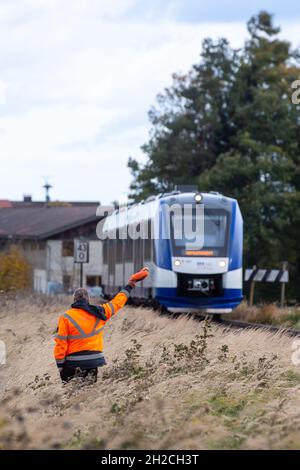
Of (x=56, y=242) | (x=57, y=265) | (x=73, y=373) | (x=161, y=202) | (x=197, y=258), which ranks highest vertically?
(x=161, y=202)

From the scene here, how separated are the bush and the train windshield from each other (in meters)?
28.6

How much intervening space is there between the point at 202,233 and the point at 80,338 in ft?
40.5

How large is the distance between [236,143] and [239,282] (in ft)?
82.0

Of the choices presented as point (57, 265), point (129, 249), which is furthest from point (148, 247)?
point (57, 265)

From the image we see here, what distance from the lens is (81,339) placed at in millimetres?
11812

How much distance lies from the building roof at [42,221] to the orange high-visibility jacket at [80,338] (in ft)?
157

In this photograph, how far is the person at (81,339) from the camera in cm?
1177

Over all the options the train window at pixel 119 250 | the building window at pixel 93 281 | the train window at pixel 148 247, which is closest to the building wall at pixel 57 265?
the building window at pixel 93 281

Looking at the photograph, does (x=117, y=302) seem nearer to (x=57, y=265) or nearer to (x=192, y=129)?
(x=192, y=129)

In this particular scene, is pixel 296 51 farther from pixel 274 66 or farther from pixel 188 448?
pixel 188 448

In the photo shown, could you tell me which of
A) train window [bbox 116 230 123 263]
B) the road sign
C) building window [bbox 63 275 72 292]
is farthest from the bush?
the road sign

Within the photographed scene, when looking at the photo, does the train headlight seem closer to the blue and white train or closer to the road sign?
the blue and white train

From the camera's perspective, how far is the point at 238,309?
2762cm

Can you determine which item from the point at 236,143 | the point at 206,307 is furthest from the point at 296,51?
the point at 206,307
